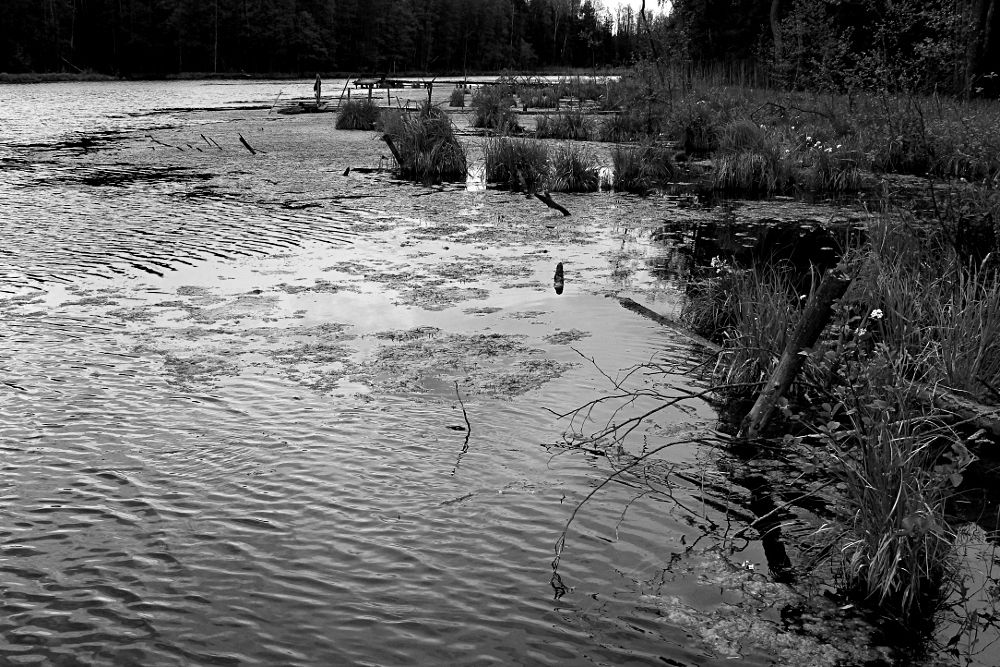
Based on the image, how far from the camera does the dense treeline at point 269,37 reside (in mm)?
65375

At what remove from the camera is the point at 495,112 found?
79.2 feet

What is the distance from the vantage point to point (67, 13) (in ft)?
228

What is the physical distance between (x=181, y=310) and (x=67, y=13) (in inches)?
2946

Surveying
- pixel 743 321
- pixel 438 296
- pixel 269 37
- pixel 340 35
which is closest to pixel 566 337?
pixel 743 321

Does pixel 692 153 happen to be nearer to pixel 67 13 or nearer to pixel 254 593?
pixel 254 593

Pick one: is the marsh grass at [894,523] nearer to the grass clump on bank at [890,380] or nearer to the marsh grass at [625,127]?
the grass clump on bank at [890,380]

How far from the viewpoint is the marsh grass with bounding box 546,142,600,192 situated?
13.5 m

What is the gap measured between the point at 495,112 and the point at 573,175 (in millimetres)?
11272

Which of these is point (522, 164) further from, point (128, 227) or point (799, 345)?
point (799, 345)

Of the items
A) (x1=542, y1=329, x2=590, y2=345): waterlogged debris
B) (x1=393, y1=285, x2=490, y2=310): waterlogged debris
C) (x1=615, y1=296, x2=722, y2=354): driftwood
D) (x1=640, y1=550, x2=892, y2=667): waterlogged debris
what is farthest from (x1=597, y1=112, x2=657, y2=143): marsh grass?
(x1=640, y1=550, x2=892, y2=667): waterlogged debris

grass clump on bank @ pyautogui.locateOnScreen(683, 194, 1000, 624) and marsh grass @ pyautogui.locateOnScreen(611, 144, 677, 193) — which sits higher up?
marsh grass @ pyautogui.locateOnScreen(611, 144, 677, 193)

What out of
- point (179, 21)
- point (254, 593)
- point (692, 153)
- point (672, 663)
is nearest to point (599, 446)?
point (672, 663)

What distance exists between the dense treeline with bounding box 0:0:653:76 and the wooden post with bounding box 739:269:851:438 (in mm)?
48301

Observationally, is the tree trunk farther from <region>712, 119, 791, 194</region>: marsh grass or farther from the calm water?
the calm water
